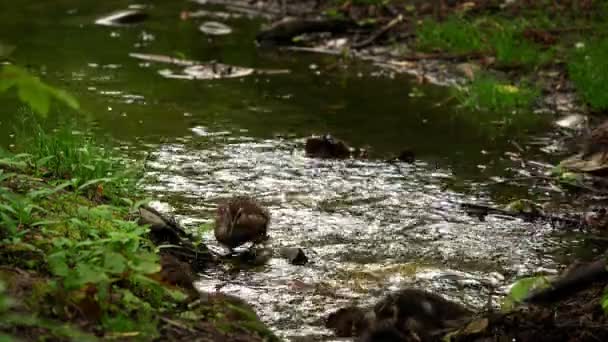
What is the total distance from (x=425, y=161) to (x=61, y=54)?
6.47m

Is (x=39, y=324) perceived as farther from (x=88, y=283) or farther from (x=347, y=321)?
(x=347, y=321)

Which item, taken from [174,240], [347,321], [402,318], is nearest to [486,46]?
[174,240]

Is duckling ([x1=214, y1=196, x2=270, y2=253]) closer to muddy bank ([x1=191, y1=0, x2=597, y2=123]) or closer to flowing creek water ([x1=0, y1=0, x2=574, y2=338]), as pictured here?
flowing creek water ([x1=0, y1=0, x2=574, y2=338])

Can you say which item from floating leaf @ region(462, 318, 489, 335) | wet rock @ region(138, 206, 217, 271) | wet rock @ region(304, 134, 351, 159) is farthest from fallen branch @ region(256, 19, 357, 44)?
floating leaf @ region(462, 318, 489, 335)

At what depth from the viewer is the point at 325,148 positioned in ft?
29.7

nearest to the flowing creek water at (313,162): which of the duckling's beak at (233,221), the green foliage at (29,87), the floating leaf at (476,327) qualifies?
the duckling's beak at (233,221)

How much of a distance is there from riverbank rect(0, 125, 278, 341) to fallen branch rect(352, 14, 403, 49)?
8639mm

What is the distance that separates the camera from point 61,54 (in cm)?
1343

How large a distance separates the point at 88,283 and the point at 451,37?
10256 mm

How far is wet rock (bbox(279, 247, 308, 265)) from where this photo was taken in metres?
6.47

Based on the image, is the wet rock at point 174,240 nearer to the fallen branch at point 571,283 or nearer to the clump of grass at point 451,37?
the fallen branch at point 571,283

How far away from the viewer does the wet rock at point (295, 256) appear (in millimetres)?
6469

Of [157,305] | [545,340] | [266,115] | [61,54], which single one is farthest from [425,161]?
[61,54]

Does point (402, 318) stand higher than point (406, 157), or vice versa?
point (402, 318)
